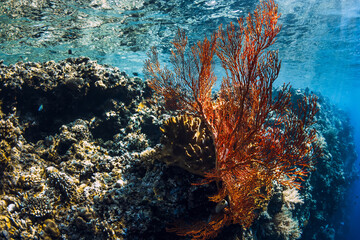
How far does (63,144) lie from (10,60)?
985 inches

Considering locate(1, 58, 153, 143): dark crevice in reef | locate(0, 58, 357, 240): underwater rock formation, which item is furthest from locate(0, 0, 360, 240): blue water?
locate(0, 58, 357, 240): underwater rock formation

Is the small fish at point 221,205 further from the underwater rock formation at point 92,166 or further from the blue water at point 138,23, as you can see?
the blue water at point 138,23

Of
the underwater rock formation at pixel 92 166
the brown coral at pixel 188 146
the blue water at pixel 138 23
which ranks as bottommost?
the underwater rock formation at pixel 92 166

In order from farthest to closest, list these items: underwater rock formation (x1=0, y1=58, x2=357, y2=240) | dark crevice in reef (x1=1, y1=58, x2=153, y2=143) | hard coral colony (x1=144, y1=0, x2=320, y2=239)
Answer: dark crevice in reef (x1=1, y1=58, x2=153, y2=143)
underwater rock formation (x1=0, y1=58, x2=357, y2=240)
hard coral colony (x1=144, y1=0, x2=320, y2=239)

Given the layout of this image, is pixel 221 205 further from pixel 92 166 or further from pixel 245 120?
pixel 92 166

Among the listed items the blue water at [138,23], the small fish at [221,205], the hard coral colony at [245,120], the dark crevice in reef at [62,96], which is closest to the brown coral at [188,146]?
the hard coral colony at [245,120]

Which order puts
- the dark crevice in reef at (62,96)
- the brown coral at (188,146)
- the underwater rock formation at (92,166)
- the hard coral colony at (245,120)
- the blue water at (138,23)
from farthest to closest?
the blue water at (138,23) < the dark crevice in reef at (62,96) < the brown coral at (188,146) < the underwater rock formation at (92,166) < the hard coral colony at (245,120)

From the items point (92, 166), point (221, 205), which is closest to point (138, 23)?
point (92, 166)

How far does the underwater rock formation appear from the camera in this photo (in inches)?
138

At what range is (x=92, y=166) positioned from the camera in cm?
462

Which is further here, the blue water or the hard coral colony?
the blue water

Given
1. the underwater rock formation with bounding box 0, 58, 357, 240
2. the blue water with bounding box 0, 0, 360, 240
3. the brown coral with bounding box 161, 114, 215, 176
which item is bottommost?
the underwater rock formation with bounding box 0, 58, 357, 240

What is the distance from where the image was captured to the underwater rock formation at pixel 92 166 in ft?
11.5

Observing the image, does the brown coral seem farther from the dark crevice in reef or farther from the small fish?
the dark crevice in reef
